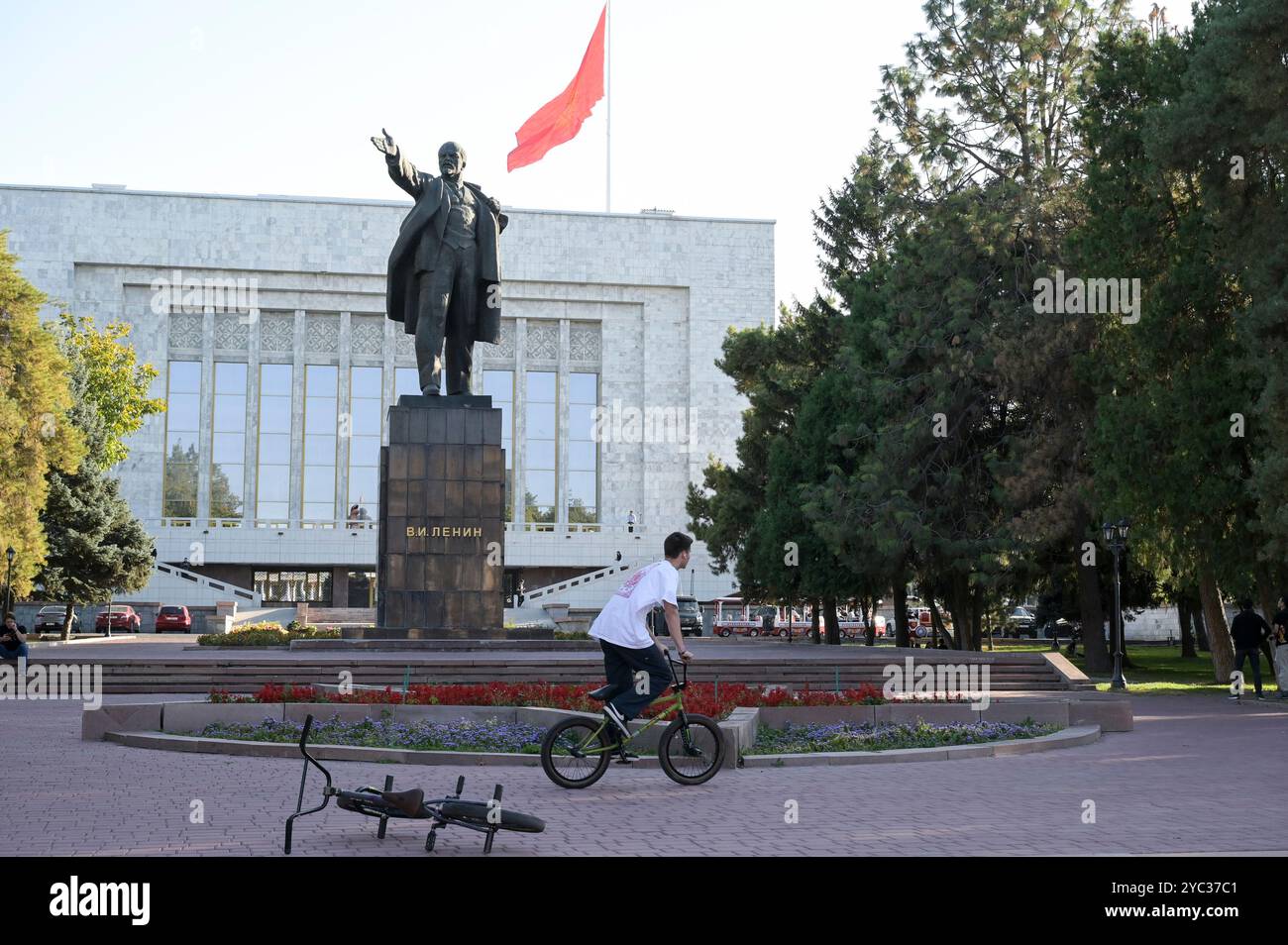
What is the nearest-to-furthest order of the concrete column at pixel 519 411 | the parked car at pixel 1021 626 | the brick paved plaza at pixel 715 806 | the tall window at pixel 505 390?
the brick paved plaza at pixel 715 806 → the parked car at pixel 1021 626 → the concrete column at pixel 519 411 → the tall window at pixel 505 390

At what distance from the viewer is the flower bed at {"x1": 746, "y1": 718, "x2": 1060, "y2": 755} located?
12.7m

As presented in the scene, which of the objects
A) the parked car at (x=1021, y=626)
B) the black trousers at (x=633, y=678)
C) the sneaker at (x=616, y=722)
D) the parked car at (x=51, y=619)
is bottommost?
the parked car at (x=1021, y=626)

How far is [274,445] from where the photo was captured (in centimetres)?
7525

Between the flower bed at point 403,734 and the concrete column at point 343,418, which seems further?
the concrete column at point 343,418

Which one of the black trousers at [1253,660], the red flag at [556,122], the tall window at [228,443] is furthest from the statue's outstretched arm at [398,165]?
the tall window at [228,443]

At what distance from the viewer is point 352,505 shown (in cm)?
7512

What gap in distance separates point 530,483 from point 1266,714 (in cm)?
6010

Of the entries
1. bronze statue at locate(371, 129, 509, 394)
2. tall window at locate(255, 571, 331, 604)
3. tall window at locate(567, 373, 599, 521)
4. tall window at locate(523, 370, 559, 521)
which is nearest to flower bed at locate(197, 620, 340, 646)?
→ bronze statue at locate(371, 129, 509, 394)

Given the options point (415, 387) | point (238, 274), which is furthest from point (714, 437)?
point (238, 274)

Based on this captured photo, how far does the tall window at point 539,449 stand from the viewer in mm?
77188

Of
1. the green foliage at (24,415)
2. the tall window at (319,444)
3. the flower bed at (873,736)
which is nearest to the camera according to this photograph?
the flower bed at (873,736)

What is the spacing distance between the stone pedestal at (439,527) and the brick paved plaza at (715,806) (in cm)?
904

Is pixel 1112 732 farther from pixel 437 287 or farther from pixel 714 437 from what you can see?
pixel 714 437

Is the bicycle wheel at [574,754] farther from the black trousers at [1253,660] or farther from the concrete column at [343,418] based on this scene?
the concrete column at [343,418]
